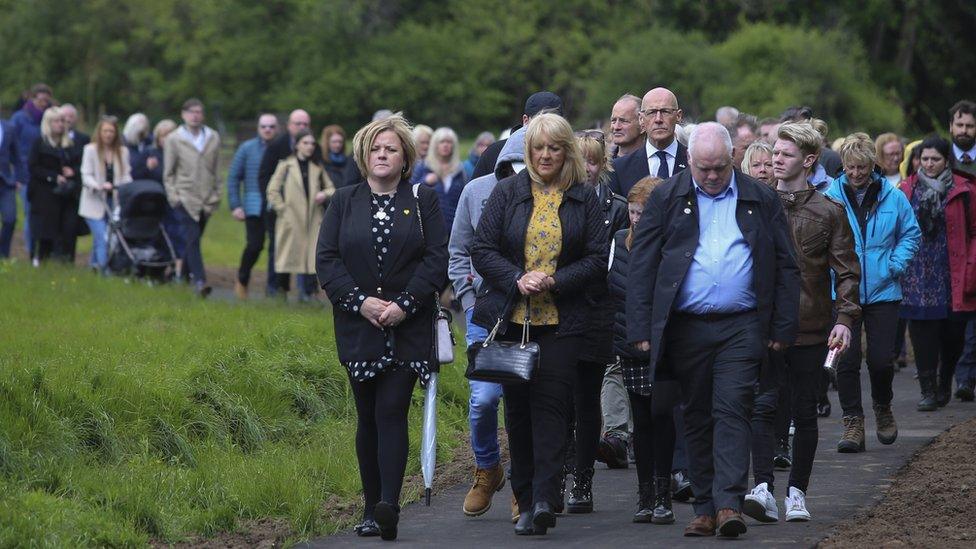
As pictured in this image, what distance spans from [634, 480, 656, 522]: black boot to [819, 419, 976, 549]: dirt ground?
100 centimetres

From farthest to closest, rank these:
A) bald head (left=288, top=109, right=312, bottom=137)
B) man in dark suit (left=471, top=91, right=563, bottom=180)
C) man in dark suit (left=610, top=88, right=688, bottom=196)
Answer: bald head (left=288, top=109, right=312, bottom=137), man in dark suit (left=610, top=88, right=688, bottom=196), man in dark suit (left=471, top=91, right=563, bottom=180)

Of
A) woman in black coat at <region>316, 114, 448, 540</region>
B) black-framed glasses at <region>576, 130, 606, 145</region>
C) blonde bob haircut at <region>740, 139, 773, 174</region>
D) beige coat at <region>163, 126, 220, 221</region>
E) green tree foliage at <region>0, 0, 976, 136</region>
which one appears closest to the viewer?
woman in black coat at <region>316, 114, 448, 540</region>

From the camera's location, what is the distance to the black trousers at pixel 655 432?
8.88m

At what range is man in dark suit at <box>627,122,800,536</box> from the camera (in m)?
8.38

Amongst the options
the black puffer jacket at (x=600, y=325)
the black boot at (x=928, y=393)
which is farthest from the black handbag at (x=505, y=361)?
the black boot at (x=928, y=393)

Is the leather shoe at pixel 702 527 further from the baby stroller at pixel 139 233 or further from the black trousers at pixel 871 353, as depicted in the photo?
the baby stroller at pixel 139 233

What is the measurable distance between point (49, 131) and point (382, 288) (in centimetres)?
1267

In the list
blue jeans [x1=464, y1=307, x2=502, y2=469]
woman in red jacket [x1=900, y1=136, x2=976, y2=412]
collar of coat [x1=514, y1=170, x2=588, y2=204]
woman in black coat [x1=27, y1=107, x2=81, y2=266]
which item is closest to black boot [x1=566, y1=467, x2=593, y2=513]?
blue jeans [x1=464, y1=307, x2=502, y2=469]

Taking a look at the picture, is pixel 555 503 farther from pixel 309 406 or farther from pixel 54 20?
pixel 54 20

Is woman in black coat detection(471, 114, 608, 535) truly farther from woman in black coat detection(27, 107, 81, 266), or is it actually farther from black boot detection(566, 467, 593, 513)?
woman in black coat detection(27, 107, 81, 266)

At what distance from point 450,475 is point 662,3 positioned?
4406cm

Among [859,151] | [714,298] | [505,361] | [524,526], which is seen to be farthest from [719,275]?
[859,151]

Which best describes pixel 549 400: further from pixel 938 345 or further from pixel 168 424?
pixel 938 345

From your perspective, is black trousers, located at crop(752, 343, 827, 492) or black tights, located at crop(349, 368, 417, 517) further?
black trousers, located at crop(752, 343, 827, 492)
